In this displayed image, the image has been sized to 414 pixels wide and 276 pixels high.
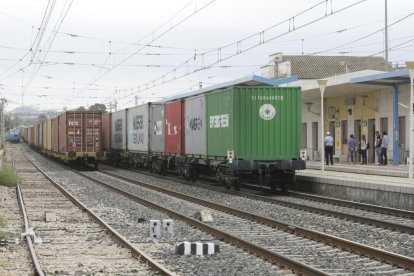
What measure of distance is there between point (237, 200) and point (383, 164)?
10.5 metres

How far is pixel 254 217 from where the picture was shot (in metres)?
13.6

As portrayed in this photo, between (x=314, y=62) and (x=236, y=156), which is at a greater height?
(x=314, y=62)

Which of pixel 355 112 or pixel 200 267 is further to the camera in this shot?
pixel 355 112

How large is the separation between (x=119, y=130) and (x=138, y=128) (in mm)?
6125

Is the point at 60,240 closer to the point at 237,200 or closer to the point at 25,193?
the point at 237,200

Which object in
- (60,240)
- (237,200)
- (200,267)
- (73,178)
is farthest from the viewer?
(73,178)

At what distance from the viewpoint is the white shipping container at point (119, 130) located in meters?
36.7

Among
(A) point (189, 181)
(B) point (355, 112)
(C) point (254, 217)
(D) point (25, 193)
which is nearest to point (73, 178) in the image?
(A) point (189, 181)

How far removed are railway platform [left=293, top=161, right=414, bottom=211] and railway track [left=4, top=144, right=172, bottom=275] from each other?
7500 mm

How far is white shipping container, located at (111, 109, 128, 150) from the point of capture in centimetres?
3670

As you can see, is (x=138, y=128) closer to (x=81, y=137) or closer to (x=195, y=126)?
(x=81, y=137)

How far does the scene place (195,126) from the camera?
22.8 metres

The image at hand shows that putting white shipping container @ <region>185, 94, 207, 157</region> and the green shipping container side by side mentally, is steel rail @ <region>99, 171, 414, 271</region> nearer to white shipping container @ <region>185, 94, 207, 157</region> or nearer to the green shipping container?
the green shipping container

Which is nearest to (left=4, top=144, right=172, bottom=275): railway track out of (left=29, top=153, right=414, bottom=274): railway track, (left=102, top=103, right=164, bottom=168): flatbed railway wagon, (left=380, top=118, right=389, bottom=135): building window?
(left=29, top=153, right=414, bottom=274): railway track
